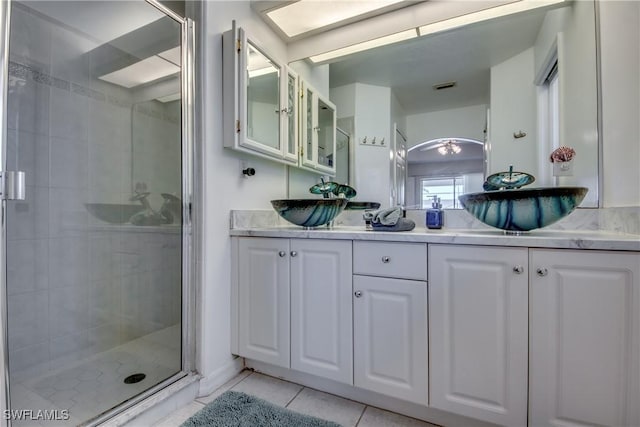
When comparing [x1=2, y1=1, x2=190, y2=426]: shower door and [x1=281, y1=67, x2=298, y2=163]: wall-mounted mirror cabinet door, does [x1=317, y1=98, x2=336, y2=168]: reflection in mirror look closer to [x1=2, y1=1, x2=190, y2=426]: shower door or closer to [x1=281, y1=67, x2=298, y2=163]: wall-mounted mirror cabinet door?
[x1=281, y1=67, x2=298, y2=163]: wall-mounted mirror cabinet door

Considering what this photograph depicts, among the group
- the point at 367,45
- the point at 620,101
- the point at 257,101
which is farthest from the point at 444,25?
the point at 257,101

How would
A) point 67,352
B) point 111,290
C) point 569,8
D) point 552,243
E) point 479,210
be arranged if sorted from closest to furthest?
point 552,243 → point 479,210 → point 569,8 → point 67,352 → point 111,290

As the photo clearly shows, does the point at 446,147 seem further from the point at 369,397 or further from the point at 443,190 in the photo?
the point at 369,397

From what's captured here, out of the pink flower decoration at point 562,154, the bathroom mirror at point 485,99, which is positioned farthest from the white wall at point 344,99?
the pink flower decoration at point 562,154

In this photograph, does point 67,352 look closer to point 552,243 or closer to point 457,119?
point 552,243

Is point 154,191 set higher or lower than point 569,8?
lower

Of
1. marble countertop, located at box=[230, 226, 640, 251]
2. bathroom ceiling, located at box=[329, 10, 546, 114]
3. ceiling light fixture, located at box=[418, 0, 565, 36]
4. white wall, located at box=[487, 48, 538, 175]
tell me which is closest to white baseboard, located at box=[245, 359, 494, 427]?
marble countertop, located at box=[230, 226, 640, 251]

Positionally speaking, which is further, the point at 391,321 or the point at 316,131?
the point at 316,131

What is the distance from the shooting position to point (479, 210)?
3.57 feet

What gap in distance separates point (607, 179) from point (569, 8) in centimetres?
87

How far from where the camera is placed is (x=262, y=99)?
1.65 metres

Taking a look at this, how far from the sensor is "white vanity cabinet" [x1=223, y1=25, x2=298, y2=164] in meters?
1.42

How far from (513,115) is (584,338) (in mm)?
1102

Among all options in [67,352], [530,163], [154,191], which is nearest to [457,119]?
[530,163]
